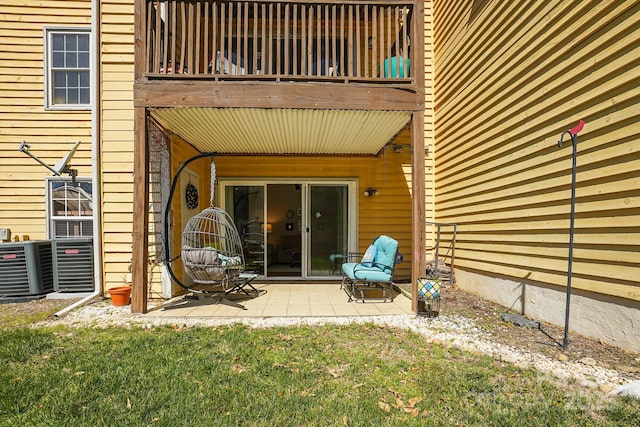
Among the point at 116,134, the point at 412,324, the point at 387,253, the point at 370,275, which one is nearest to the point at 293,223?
the point at 387,253

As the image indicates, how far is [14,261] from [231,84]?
14.0 feet

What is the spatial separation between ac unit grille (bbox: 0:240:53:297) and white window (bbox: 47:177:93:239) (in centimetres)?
63

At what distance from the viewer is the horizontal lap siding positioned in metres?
2.93

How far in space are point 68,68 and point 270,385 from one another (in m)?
6.28

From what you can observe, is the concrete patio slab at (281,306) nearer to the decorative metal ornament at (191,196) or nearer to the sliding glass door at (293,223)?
the sliding glass door at (293,223)

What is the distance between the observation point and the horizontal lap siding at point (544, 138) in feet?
9.60

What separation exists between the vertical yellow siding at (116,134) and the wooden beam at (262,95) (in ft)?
5.19

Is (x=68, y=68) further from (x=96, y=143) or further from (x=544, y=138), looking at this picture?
(x=544, y=138)

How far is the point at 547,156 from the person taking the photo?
3.80 metres

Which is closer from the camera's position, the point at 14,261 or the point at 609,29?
the point at 609,29

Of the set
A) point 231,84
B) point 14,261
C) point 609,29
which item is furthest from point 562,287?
point 14,261

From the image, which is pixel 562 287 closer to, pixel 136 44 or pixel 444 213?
pixel 444 213

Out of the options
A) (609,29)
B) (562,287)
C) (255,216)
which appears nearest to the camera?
(609,29)

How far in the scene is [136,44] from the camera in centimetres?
406
